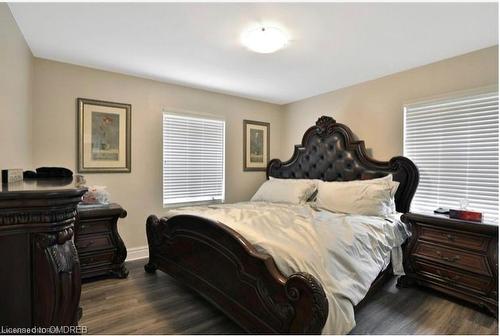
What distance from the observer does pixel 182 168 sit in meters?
3.78

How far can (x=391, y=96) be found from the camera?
3264mm

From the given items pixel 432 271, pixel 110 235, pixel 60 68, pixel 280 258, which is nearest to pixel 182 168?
pixel 110 235

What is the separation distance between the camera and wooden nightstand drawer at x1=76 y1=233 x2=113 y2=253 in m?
2.64

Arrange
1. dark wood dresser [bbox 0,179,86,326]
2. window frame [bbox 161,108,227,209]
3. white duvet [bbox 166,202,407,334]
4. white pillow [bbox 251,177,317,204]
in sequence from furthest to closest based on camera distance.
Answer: window frame [bbox 161,108,227,209] < white pillow [bbox 251,177,317,204] < white duvet [bbox 166,202,407,334] < dark wood dresser [bbox 0,179,86,326]

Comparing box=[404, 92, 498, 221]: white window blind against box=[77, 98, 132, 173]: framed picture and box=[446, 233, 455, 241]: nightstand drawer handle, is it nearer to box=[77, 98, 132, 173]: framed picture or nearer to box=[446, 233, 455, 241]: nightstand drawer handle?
box=[446, 233, 455, 241]: nightstand drawer handle

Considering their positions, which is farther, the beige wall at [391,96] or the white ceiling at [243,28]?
the beige wall at [391,96]

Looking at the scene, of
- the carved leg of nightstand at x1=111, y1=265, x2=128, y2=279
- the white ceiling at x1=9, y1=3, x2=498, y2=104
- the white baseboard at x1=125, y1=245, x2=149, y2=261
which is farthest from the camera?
the white baseboard at x1=125, y1=245, x2=149, y2=261

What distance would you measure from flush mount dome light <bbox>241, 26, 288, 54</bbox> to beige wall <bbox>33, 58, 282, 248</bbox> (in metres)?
1.67

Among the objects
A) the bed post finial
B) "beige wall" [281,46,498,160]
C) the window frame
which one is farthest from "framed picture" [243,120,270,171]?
the bed post finial

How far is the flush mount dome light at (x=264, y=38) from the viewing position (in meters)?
2.17

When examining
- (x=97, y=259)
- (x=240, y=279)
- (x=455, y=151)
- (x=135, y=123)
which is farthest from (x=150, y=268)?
(x=455, y=151)

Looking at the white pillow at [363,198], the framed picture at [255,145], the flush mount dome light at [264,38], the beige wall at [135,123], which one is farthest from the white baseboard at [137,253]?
the flush mount dome light at [264,38]

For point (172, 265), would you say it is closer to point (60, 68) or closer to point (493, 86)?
point (60, 68)

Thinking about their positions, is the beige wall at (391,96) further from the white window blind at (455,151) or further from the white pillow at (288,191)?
the white pillow at (288,191)
